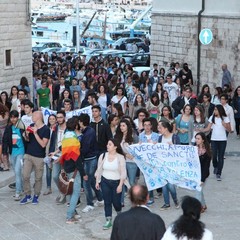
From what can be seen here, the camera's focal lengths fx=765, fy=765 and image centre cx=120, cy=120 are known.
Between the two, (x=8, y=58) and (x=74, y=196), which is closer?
(x=74, y=196)

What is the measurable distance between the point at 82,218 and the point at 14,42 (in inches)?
458

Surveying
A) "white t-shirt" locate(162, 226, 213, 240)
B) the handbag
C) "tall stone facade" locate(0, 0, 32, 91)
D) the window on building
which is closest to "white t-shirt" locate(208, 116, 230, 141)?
the handbag

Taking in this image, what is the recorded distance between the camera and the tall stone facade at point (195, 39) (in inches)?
1017

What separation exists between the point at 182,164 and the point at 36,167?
235cm

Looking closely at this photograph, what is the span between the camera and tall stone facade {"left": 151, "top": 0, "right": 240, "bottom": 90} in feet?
84.8

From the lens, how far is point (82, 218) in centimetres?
1174

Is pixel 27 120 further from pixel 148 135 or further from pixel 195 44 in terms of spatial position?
pixel 195 44

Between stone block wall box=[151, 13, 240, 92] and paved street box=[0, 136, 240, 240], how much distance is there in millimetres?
12500

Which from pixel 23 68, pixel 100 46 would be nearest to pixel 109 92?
pixel 23 68

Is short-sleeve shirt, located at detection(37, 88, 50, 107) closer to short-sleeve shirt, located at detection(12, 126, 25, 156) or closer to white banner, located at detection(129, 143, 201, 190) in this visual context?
short-sleeve shirt, located at detection(12, 126, 25, 156)

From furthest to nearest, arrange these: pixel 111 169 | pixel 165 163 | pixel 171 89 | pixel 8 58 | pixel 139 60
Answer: pixel 139 60 → pixel 8 58 → pixel 171 89 → pixel 165 163 → pixel 111 169

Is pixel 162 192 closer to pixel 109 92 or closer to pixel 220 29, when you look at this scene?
pixel 109 92

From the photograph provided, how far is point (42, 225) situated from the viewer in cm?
1138

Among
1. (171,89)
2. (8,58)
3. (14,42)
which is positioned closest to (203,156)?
(171,89)
